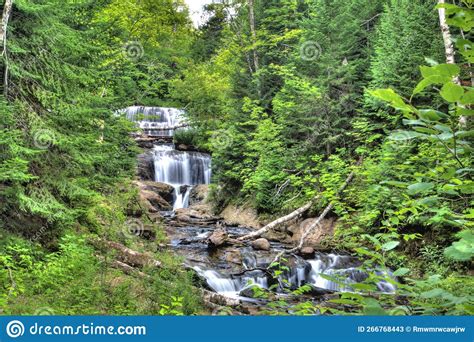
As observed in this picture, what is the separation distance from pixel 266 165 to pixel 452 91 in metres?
14.9

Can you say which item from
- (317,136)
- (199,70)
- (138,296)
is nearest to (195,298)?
(138,296)

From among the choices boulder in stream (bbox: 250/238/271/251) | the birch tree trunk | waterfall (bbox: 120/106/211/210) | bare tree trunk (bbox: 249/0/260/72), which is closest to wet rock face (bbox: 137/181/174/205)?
waterfall (bbox: 120/106/211/210)

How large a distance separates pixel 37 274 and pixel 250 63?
17192mm

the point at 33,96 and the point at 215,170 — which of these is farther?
the point at 215,170

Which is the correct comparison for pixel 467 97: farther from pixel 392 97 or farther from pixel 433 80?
pixel 392 97

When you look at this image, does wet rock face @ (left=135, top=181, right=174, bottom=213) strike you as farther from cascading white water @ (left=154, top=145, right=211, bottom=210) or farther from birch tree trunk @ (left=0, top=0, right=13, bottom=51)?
birch tree trunk @ (left=0, top=0, right=13, bottom=51)

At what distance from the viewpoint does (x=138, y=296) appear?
6.12 metres

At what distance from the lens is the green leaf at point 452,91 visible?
3.55ft

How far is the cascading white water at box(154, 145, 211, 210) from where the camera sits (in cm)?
2400

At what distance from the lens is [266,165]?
15977mm

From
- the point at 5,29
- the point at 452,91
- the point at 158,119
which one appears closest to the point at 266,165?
the point at 5,29

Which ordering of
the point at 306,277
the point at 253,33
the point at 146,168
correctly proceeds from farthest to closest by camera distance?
the point at 146,168 → the point at 253,33 → the point at 306,277

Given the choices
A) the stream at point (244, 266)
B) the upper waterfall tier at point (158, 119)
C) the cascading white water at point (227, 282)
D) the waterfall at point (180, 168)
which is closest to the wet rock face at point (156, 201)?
the stream at point (244, 266)

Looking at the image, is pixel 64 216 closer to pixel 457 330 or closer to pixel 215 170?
pixel 457 330
